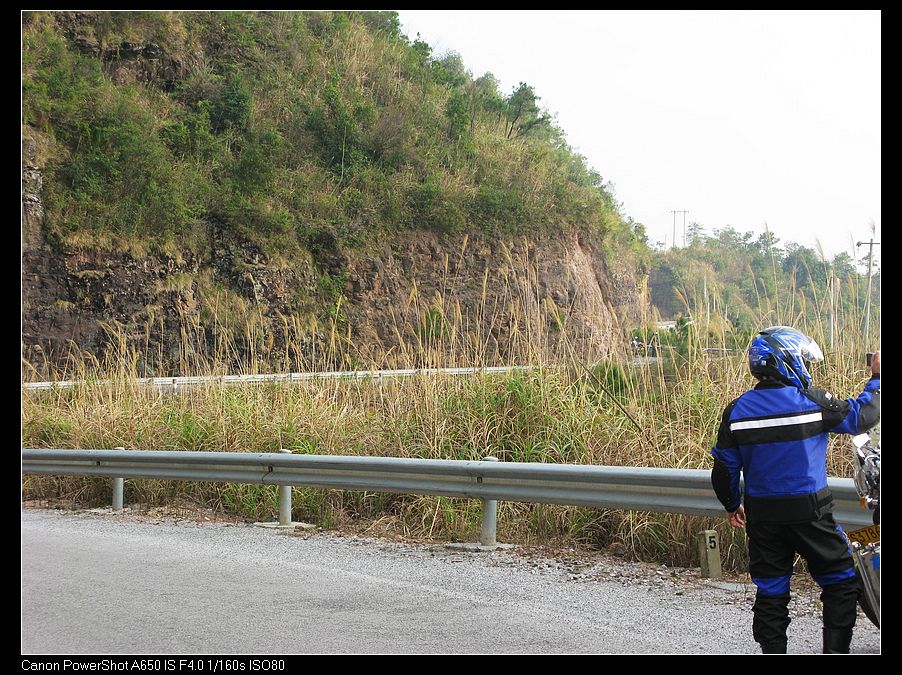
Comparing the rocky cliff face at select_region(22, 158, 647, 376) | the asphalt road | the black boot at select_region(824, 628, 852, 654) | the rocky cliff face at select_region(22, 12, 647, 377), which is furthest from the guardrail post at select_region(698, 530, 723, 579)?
the rocky cliff face at select_region(22, 12, 647, 377)

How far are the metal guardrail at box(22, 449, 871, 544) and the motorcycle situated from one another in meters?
0.94

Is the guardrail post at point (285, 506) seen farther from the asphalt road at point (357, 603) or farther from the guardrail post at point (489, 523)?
the guardrail post at point (489, 523)

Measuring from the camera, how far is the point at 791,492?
4285 millimetres

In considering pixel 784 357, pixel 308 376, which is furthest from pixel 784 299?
pixel 308 376

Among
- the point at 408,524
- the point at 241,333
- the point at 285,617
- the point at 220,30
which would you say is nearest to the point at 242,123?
the point at 220,30

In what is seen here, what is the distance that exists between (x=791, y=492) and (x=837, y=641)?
67 centimetres

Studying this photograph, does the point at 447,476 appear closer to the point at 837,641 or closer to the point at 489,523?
the point at 489,523

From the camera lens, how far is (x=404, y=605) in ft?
18.7

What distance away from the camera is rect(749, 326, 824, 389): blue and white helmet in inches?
175

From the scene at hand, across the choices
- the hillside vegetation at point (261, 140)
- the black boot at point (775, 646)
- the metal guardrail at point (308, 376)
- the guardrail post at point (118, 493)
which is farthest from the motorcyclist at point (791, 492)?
the hillside vegetation at point (261, 140)

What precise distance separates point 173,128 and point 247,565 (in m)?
32.8

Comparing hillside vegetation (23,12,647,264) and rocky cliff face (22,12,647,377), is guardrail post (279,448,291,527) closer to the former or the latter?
rocky cliff face (22,12,647,377)

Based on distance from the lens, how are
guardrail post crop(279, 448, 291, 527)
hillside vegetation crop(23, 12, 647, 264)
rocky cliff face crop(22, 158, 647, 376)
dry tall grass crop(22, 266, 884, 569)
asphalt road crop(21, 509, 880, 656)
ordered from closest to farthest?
asphalt road crop(21, 509, 880, 656) → dry tall grass crop(22, 266, 884, 569) → guardrail post crop(279, 448, 291, 527) → rocky cliff face crop(22, 158, 647, 376) → hillside vegetation crop(23, 12, 647, 264)

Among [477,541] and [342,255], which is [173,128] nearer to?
[342,255]
